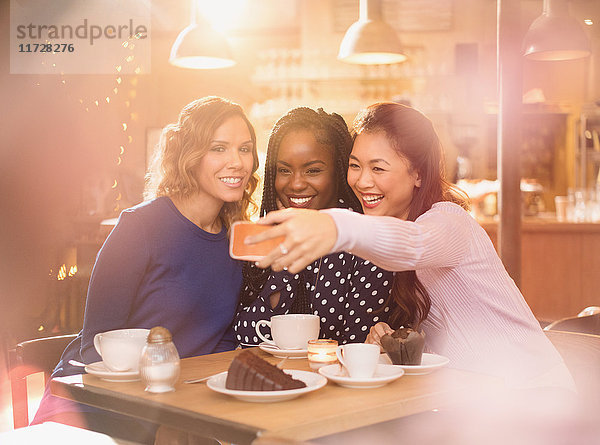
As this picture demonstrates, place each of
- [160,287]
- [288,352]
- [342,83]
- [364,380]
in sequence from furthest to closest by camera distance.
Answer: [342,83]
[160,287]
[288,352]
[364,380]

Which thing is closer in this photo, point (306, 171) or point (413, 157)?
point (413, 157)

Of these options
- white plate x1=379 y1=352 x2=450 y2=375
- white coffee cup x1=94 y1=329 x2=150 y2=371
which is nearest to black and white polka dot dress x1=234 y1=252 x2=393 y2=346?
white plate x1=379 y1=352 x2=450 y2=375

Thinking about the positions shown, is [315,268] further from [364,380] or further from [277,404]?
[277,404]

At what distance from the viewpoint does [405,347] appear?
1.63 m

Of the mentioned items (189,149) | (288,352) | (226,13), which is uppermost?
(226,13)

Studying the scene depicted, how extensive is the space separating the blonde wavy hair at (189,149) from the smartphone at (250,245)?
39.0 inches

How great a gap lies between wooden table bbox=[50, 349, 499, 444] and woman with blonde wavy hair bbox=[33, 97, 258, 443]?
47 cm

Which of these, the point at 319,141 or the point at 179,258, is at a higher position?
the point at 319,141

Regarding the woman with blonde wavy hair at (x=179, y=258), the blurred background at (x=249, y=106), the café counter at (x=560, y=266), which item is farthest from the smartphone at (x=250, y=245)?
the café counter at (x=560, y=266)

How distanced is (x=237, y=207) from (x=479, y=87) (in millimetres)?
5421

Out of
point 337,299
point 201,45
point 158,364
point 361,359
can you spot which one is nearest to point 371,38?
point 201,45

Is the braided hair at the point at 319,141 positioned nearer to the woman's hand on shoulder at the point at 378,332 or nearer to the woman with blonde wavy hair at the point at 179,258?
the woman with blonde wavy hair at the point at 179,258

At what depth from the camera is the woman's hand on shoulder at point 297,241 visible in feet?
4.18

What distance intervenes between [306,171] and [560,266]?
11.6 feet
